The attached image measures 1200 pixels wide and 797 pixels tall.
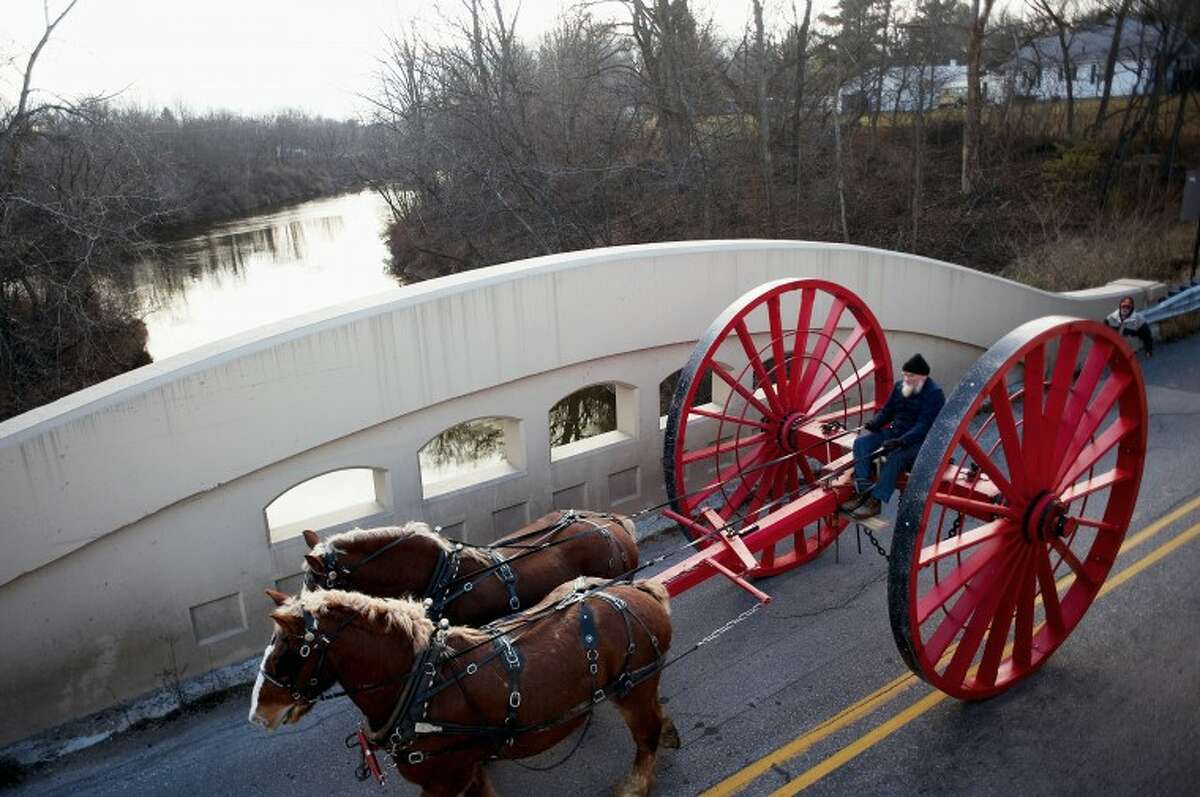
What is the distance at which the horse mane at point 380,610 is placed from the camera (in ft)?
13.1

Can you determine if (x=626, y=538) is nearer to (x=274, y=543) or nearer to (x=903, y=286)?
(x=274, y=543)

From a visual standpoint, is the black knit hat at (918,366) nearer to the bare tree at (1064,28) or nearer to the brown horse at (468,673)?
the brown horse at (468,673)

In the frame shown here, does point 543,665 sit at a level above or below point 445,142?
below

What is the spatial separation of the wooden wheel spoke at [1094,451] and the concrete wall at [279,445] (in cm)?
371

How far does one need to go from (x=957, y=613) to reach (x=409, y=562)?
128 inches

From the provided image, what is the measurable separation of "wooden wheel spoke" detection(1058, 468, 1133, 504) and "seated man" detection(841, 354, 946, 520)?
0.95 meters

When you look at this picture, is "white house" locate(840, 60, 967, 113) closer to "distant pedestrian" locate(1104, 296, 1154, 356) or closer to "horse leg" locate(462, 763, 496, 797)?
"distant pedestrian" locate(1104, 296, 1154, 356)

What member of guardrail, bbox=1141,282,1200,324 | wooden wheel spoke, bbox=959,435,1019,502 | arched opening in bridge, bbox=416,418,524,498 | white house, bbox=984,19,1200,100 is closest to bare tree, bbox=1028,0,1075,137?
white house, bbox=984,19,1200,100

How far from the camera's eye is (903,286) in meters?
10.0

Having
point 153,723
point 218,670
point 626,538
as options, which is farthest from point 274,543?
point 626,538

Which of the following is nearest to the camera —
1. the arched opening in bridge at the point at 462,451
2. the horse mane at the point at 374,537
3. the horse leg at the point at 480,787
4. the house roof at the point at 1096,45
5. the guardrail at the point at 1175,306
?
the horse leg at the point at 480,787

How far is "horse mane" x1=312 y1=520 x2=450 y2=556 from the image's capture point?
4.87 metres

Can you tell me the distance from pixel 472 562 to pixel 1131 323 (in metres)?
10.5

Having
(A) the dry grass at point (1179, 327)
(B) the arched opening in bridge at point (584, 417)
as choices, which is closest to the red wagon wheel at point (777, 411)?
(B) the arched opening in bridge at point (584, 417)
